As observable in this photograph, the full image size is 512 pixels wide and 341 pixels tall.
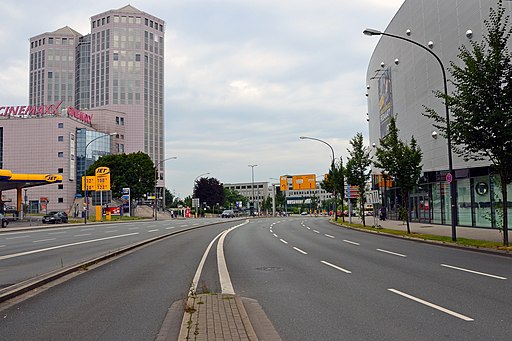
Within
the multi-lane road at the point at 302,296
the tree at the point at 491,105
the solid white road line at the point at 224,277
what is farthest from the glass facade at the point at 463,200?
the solid white road line at the point at 224,277

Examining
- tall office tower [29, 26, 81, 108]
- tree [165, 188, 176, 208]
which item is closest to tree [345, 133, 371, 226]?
tall office tower [29, 26, 81, 108]

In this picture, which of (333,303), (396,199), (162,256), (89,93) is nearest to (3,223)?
(162,256)

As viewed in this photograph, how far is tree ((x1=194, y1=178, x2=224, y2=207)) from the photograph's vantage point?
368 feet

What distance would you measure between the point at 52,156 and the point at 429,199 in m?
86.5

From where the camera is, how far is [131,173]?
3524 inches

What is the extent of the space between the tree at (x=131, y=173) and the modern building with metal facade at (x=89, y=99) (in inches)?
725

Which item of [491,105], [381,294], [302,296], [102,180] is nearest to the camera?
[302,296]

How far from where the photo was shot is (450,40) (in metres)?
34.8

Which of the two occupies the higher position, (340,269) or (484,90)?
(484,90)

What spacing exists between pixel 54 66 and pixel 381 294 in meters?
151

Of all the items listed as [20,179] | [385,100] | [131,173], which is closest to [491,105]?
[385,100]

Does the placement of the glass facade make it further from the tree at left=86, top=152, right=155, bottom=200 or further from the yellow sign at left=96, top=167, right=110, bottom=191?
the tree at left=86, top=152, right=155, bottom=200

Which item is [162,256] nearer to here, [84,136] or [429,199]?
[429,199]

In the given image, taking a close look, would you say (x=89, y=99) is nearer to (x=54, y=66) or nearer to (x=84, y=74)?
(x=84, y=74)
